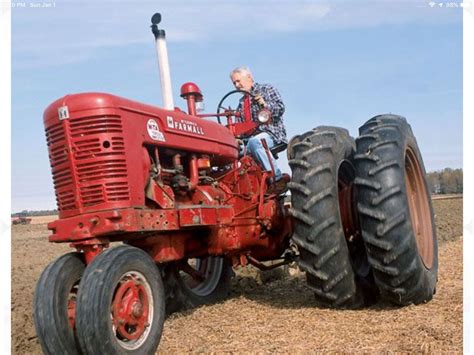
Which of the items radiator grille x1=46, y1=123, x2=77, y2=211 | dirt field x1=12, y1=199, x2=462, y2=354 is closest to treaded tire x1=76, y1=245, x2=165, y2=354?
dirt field x1=12, y1=199, x2=462, y2=354

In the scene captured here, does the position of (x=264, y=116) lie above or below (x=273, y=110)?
below

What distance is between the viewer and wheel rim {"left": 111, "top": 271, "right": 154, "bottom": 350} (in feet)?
11.3

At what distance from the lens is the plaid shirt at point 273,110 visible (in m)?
6.07

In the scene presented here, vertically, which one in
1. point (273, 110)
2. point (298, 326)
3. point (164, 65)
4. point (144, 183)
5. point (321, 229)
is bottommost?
point (298, 326)

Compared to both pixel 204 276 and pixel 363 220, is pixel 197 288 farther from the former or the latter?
pixel 363 220

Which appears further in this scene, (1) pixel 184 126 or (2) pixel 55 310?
(1) pixel 184 126

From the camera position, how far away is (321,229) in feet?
15.1

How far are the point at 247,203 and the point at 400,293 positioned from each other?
5.66 feet

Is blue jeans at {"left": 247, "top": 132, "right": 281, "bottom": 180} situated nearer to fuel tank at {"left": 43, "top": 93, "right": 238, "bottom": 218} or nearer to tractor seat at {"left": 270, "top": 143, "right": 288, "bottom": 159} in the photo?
Result: tractor seat at {"left": 270, "top": 143, "right": 288, "bottom": 159}

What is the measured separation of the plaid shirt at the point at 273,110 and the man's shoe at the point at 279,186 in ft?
1.38

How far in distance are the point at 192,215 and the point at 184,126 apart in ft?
2.69

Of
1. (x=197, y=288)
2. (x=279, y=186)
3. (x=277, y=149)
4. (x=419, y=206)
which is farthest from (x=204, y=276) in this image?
(x=419, y=206)

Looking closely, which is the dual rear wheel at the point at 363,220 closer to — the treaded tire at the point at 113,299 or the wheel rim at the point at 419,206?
the wheel rim at the point at 419,206

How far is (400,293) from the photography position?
461 cm
